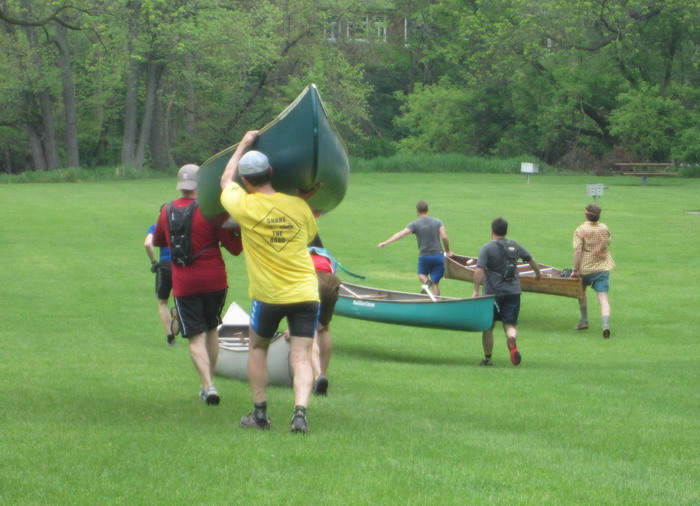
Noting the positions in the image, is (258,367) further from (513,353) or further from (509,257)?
(509,257)

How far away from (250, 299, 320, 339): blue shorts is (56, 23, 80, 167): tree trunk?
53192 mm

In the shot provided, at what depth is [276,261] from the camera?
23.8 feet

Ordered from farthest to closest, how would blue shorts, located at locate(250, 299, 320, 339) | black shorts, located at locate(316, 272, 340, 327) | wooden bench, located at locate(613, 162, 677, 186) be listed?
1. wooden bench, located at locate(613, 162, 677, 186)
2. black shorts, located at locate(316, 272, 340, 327)
3. blue shorts, located at locate(250, 299, 320, 339)

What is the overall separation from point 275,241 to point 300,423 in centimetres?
121

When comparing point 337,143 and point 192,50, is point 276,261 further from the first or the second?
point 192,50

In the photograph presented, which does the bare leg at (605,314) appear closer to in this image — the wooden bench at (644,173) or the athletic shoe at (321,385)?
the athletic shoe at (321,385)

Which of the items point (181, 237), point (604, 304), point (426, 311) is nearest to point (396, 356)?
point (426, 311)

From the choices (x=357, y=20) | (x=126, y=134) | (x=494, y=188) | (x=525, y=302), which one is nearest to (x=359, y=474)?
(x=525, y=302)

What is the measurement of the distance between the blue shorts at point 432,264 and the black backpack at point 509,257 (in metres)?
5.13

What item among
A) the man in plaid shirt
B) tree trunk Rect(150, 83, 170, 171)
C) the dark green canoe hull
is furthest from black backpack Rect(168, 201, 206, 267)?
tree trunk Rect(150, 83, 170, 171)

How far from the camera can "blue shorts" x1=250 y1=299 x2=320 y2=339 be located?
7.32 metres

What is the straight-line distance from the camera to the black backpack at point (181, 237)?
27.5 ft

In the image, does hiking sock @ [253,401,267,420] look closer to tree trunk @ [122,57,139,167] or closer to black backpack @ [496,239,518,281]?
black backpack @ [496,239,518,281]

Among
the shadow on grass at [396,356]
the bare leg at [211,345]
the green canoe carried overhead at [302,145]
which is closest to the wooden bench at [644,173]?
the shadow on grass at [396,356]
